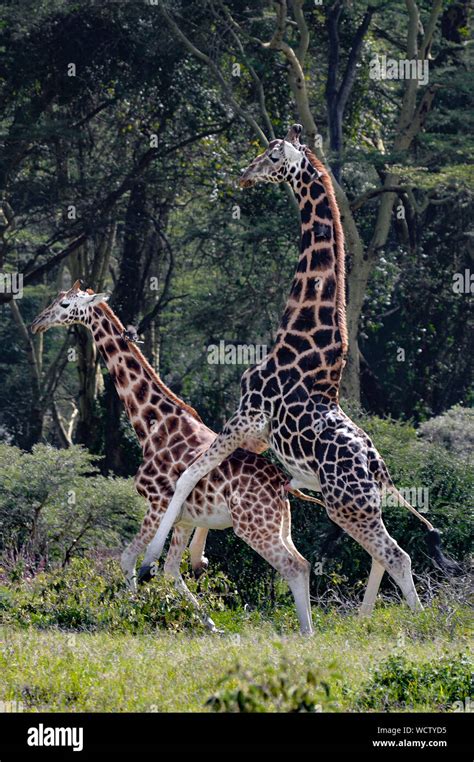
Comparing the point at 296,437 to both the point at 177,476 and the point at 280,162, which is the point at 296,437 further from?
the point at 280,162

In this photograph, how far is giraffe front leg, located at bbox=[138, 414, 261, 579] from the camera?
12305 mm

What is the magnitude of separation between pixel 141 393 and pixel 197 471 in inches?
48.2

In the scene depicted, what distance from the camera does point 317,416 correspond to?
12.2 metres

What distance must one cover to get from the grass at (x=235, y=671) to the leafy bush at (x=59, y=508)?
15.9 ft

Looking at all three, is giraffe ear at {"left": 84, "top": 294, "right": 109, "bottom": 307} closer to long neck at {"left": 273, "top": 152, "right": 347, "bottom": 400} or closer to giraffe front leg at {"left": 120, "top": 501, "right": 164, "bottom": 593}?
long neck at {"left": 273, "top": 152, "right": 347, "bottom": 400}

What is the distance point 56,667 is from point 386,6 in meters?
16.4

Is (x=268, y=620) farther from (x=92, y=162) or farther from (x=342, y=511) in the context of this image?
(x=92, y=162)

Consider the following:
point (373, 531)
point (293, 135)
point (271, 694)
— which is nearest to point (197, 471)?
point (373, 531)

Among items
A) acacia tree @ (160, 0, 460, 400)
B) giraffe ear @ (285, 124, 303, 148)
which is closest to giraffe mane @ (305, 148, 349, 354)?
giraffe ear @ (285, 124, 303, 148)

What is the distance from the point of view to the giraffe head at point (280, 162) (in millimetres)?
12859

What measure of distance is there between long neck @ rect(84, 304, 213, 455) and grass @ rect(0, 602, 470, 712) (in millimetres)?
2275

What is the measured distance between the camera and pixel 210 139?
25.3m

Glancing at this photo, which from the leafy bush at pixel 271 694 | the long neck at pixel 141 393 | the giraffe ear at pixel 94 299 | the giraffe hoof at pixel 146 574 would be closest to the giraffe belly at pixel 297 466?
the long neck at pixel 141 393

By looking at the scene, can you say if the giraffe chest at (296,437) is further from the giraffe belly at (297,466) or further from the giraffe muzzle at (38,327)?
the giraffe muzzle at (38,327)
